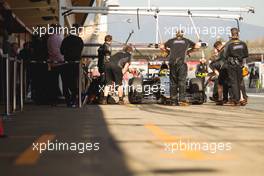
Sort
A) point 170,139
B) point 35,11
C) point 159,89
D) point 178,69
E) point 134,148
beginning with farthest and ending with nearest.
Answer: point 35,11 < point 159,89 < point 178,69 < point 170,139 < point 134,148

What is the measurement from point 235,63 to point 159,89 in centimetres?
222

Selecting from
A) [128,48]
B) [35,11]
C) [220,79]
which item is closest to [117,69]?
[128,48]

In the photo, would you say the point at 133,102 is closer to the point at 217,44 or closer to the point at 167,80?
the point at 167,80

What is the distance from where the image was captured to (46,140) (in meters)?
6.43

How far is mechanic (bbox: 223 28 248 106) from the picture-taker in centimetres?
1461

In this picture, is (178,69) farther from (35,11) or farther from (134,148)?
(35,11)

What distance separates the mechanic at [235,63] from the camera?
14609mm

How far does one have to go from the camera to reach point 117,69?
15.1m

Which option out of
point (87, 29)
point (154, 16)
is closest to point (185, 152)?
point (154, 16)

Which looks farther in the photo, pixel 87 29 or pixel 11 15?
pixel 87 29

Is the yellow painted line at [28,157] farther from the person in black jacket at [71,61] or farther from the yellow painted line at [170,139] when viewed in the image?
the person in black jacket at [71,61]

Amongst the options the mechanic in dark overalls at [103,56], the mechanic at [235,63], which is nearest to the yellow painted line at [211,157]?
the mechanic at [235,63]

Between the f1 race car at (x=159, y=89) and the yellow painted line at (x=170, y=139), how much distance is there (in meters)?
7.04

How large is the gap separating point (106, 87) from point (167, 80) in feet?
5.51
